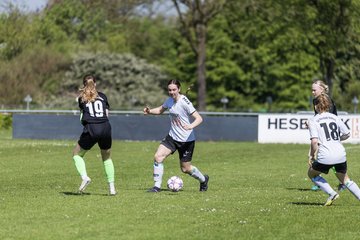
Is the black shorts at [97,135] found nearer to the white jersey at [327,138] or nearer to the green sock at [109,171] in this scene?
the green sock at [109,171]

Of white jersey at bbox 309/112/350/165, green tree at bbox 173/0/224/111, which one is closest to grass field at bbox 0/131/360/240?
white jersey at bbox 309/112/350/165

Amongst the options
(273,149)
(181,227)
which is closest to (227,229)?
(181,227)

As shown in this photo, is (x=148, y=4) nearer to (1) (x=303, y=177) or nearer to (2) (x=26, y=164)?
(2) (x=26, y=164)

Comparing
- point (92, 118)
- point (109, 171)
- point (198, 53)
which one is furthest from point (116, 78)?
point (92, 118)

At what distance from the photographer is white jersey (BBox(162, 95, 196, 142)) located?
1532 cm

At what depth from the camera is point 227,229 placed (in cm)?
1119

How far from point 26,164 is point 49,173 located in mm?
3172

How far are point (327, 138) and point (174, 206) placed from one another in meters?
2.51

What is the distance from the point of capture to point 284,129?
36.4 meters

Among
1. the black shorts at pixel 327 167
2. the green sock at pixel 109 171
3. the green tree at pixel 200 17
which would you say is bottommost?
the green sock at pixel 109 171

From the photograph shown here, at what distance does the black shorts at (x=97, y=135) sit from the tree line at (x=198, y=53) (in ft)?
118

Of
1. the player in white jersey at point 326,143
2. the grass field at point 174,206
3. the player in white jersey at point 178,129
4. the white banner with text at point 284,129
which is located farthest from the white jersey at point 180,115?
the white banner with text at point 284,129

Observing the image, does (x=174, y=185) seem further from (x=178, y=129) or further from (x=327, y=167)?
(x=327, y=167)

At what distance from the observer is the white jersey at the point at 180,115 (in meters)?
15.3
